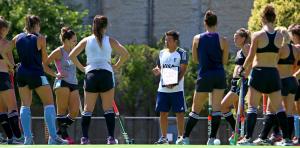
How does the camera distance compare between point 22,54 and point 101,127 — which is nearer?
point 22,54

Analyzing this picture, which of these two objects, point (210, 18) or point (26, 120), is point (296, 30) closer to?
point (210, 18)

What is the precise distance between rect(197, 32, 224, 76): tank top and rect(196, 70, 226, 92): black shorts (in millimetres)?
104

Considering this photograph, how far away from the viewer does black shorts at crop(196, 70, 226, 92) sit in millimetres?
17406

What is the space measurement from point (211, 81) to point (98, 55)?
75.7 inches

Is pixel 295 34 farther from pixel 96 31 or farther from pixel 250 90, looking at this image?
pixel 96 31

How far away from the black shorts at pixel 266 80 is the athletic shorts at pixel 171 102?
314 centimetres

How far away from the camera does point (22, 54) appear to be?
1780 cm

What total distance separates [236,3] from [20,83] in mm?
36070

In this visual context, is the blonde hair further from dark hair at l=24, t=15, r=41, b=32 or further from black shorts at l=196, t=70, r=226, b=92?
dark hair at l=24, t=15, r=41, b=32

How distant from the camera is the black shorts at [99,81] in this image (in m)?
17.2

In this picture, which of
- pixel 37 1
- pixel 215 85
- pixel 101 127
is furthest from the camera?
pixel 37 1

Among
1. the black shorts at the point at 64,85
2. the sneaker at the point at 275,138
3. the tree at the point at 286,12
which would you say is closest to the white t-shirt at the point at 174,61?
the black shorts at the point at 64,85

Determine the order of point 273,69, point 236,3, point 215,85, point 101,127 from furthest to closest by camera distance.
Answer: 1. point 236,3
2. point 101,127
3. point 215,85
4. point 273,69

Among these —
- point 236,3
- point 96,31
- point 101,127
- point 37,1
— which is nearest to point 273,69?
point 96,31
